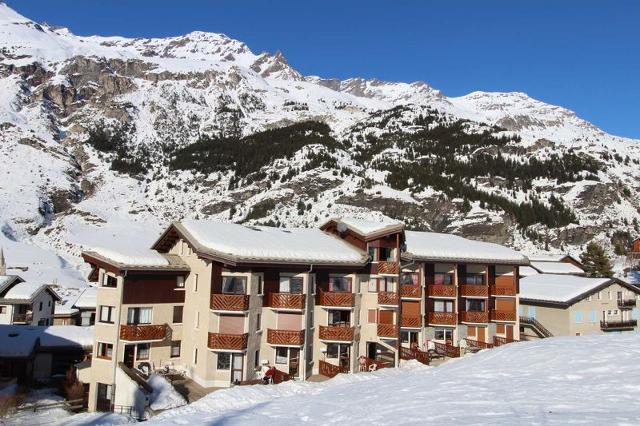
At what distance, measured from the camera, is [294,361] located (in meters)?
34.2

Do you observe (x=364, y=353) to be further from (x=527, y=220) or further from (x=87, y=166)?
(x=87, y=166)

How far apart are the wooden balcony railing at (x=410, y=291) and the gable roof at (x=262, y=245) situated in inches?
190

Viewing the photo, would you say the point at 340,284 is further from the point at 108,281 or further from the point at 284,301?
the point at 108,281

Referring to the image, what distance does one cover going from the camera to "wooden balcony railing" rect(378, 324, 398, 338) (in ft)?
121

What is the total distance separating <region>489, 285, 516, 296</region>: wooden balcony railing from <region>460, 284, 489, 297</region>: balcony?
164 centimetres

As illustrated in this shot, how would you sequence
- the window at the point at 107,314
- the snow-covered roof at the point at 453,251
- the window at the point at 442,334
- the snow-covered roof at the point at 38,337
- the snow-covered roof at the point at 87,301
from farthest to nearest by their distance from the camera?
the snow-covered roof at the point at 87,301, the window at the point at 442,334, the snow-covered roof at the point at 453,251, the snow-covered roof at the point at 38,337, the window at the point at 107,314

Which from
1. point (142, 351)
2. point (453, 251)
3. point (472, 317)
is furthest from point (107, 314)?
point (472, 317)

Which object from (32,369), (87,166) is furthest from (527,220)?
(87,166)

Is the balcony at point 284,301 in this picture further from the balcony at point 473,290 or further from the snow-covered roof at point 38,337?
the snow-covered roof at point 38,337

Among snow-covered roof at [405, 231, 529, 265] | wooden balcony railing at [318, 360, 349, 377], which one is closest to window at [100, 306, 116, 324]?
wooden balcony railing at [318, 360, 349, 377]

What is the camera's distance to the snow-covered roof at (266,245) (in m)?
32.7

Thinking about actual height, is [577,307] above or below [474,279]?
below

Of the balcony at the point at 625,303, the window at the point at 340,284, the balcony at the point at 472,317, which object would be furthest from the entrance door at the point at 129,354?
the balcony at the point at 625,303

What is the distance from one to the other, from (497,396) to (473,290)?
30.1 m
